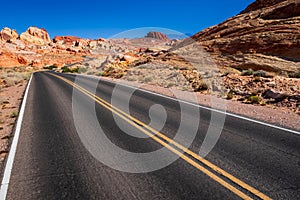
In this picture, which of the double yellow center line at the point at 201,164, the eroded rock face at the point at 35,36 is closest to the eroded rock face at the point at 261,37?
the double yellow center line at the point at 201,164

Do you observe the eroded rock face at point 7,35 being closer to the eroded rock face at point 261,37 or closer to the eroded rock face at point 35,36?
the eroded rock face at point 35,36

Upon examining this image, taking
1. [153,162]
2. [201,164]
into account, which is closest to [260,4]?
[201,164]

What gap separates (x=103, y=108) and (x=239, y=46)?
20.0m

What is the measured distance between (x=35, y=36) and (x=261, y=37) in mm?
158665

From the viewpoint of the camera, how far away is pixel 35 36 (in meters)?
154

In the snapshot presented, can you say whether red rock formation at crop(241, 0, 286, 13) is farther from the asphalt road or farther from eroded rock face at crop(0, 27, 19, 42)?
eroded rock face at crop(0, 27, 19, 42)

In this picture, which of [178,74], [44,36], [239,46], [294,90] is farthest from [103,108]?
[44,36]

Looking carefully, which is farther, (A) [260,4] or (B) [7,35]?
(B) [7,35]

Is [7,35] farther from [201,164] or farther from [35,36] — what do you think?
[201,164]

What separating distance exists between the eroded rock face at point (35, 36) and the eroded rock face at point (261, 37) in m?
137

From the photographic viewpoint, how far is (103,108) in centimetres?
1109

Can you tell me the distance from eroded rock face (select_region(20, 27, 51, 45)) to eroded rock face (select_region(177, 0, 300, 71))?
13727cm

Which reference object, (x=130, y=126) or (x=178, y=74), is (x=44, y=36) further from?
(x=130, y=126)

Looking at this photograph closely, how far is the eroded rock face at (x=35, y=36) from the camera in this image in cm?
14225
